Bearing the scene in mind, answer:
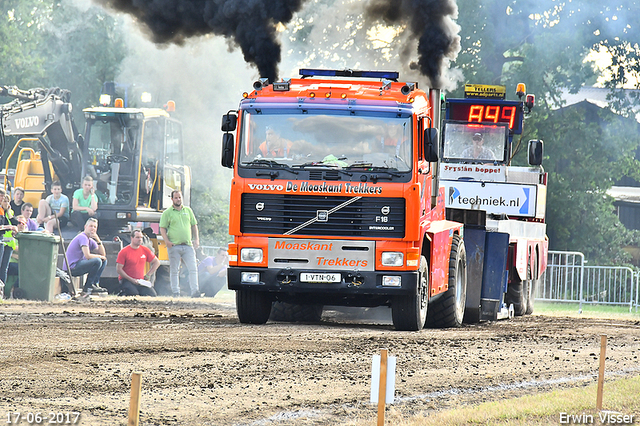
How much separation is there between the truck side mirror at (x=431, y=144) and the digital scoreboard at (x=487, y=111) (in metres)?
8.30

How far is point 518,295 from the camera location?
62.7 ft

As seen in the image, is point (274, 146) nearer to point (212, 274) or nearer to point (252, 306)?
point (252, 306)

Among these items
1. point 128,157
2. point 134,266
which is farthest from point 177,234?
point 128,157

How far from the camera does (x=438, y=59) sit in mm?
17875

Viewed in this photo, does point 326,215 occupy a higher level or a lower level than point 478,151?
lower

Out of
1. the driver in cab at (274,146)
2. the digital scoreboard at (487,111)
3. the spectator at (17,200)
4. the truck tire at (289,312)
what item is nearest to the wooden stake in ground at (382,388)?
the driver in cab at (274,146)

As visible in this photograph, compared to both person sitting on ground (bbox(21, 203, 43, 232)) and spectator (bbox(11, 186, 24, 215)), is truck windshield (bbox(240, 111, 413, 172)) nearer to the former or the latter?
person sitting on ground (bbox(21, 203, 43, 232))

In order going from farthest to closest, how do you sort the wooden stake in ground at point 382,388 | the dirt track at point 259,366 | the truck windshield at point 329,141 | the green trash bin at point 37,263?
the green trash bin at point 37,263 → the truck windshield at point 329,141 → the dirt track at point 259,366 → the wooden stake in ground at point 382,388

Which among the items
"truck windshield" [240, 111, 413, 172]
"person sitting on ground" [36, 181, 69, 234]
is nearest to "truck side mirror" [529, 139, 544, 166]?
"truck windshield" [240, 111, 413, 172]

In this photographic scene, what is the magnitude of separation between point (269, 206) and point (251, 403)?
194 inches

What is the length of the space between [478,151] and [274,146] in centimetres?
911

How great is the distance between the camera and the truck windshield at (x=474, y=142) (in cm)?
2039

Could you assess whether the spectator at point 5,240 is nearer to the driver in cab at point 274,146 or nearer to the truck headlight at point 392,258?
the driver in cab at point 274,146

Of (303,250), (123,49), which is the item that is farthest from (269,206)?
(123,49)
